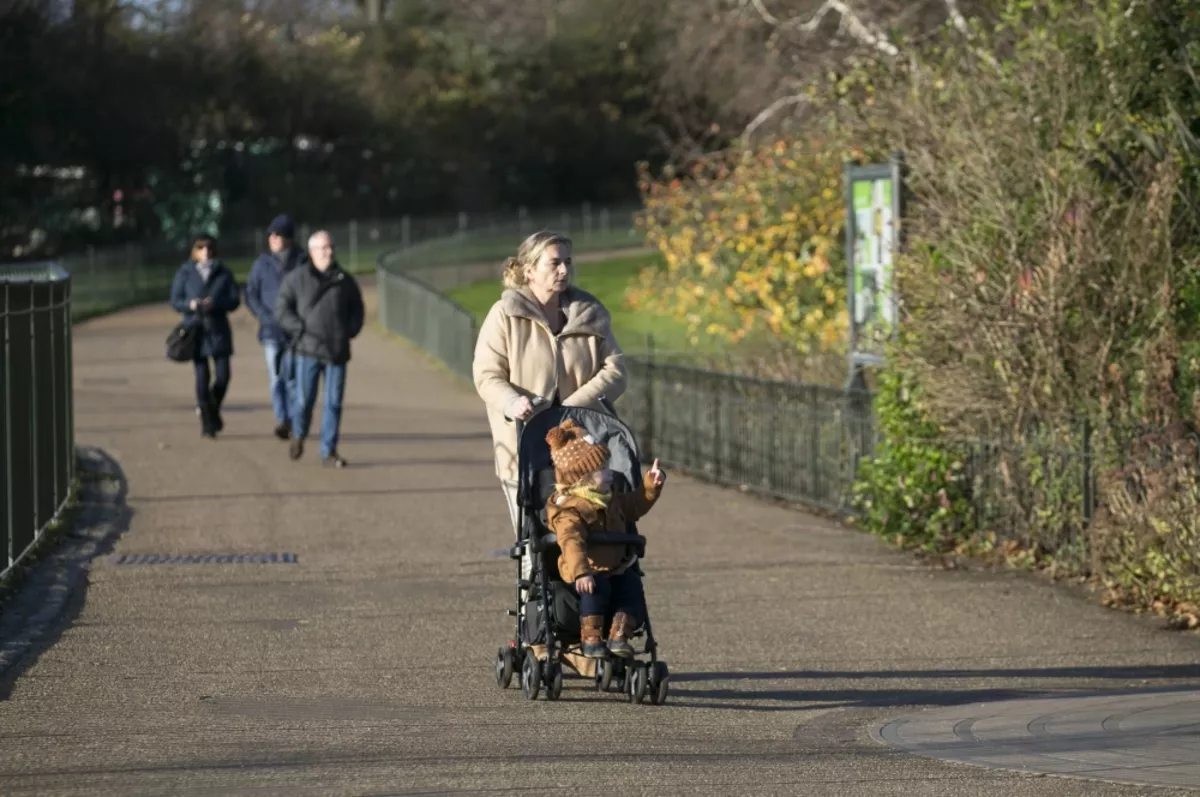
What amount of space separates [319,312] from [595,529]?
8.63 metres

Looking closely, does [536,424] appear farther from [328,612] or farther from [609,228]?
[609,228]

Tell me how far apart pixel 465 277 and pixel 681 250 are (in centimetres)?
2211

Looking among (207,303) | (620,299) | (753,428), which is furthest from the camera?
(620,299)

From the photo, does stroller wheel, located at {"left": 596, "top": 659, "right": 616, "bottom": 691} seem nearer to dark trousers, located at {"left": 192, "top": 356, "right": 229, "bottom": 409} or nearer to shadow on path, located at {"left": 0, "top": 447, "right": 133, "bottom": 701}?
shadow on path, located at {"left": 0, "top": 447, "right": 133, "bottom": 701}

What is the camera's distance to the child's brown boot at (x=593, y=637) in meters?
8.09

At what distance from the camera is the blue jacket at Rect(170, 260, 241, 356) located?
18.0 m

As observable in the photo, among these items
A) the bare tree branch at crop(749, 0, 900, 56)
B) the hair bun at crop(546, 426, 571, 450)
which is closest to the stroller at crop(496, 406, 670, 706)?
the hair bun at crop(546, 426, 571, 450)

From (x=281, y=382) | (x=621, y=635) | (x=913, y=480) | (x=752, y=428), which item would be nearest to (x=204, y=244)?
(x=281, y=382)

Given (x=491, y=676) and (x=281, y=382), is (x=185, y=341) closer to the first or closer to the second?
(x=281, y=382)

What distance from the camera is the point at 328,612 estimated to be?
407 inches

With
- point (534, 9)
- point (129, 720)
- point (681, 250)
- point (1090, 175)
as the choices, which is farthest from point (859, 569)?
point (534, 9)

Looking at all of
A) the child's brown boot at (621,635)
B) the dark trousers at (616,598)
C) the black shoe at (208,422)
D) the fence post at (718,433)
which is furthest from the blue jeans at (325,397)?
the child's brown boot at (621,635)

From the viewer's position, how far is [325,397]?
53.4 ft

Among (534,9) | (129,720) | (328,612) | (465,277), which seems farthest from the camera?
(534,9)
